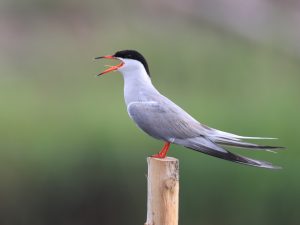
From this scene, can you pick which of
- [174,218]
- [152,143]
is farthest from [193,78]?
[174,218]

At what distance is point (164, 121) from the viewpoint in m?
2.72

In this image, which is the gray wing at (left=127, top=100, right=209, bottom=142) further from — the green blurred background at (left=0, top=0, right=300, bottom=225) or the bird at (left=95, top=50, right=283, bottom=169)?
the green blurred background at (left=0, top=0, right=300, bottom=225)

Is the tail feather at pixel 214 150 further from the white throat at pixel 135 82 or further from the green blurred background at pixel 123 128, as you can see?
the green blurred background at pixel 123 128

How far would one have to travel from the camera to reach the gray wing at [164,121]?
2.69 meters

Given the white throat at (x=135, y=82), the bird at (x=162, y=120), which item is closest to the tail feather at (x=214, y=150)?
the bird at (x=162, y=120)

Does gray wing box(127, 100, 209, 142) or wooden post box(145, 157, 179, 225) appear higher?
gray wing box(127, 100, 209, 142)

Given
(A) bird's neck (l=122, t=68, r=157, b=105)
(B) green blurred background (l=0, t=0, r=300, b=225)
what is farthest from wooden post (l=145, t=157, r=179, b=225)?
(B) green blurred background (l=0, t=0, r=300, b=225)

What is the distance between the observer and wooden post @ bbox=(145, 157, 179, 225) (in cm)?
262

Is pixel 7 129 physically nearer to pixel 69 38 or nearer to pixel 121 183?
pixel 121 183

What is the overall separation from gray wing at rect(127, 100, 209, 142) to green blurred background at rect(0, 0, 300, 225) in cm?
179

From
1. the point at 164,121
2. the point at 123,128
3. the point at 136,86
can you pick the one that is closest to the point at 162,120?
the point at 164,121

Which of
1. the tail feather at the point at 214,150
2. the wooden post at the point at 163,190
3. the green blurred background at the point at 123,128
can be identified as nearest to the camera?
the tail feather at the point at 214,150

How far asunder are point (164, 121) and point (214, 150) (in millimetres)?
247

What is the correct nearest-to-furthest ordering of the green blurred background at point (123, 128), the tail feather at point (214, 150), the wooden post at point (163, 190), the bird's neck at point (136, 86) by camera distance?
1. the tail feather at point (214, 150)
2. the wooden post at point (163, 190)
3. the bird's neck at point (136, 86)
4. the green blurred background at point (123, 128)
